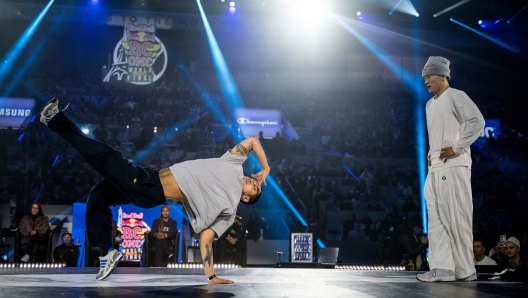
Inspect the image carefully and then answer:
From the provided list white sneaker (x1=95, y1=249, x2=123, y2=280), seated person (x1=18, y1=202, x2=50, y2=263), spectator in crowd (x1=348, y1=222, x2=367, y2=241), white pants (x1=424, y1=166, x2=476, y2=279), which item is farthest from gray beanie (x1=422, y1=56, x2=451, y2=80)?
spectator in crowd (x1=348, y1=222, x2=367, y2=241)

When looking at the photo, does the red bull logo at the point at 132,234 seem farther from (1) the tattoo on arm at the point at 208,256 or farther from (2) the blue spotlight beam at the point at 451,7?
(2) the blue spotlight beam at the point at 451,7

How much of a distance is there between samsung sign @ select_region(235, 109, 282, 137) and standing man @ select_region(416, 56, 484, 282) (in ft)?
44.7

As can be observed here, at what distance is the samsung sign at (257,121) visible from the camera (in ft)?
58.1

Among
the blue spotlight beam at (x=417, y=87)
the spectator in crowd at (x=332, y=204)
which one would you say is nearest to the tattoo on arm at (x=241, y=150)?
the spectator in crowd at (x=332, y=204)

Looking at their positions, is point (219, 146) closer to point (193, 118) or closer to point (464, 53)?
point (193, 118)

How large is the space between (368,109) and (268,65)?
A: 485cm

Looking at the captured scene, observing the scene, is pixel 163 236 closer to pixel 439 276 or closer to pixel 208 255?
pixel 208 255

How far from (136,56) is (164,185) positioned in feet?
50.7

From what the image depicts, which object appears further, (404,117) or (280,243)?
(404,117)

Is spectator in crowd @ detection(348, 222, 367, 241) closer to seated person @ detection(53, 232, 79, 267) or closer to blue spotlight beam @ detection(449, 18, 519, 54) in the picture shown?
seated person @ detection(53, 232, 79, 267)

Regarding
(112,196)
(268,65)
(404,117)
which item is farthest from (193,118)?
(112,196)

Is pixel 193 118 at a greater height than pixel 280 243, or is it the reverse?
pixel 193 118

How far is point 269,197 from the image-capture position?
1352 centimetres

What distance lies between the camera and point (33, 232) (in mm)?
8508
